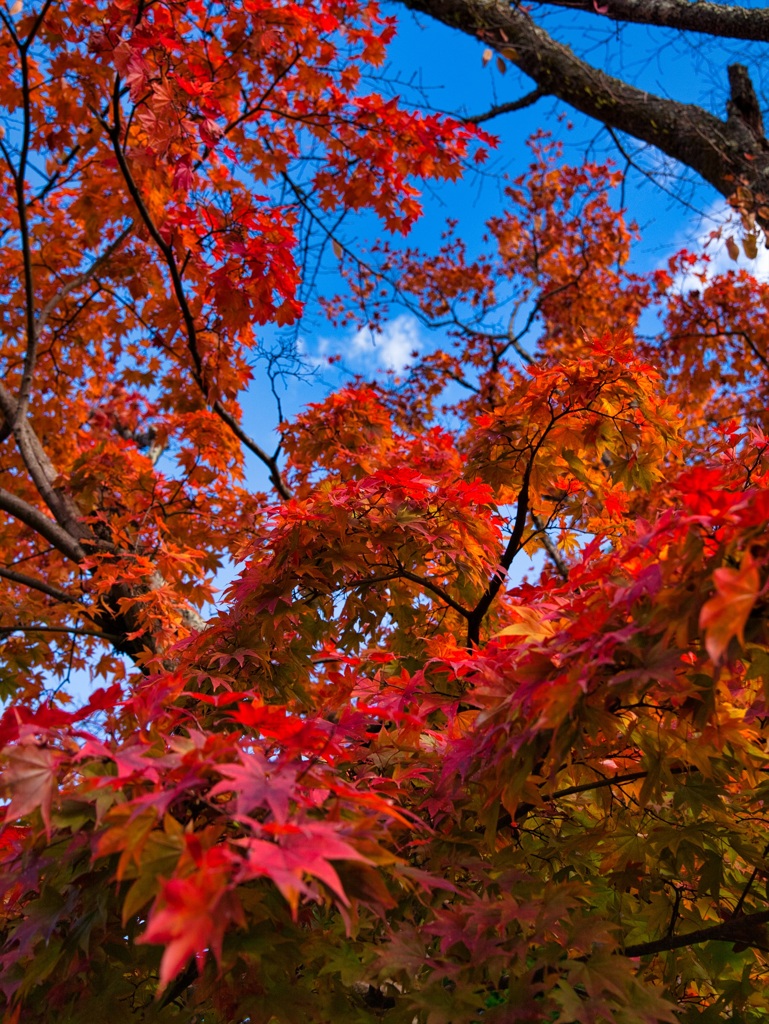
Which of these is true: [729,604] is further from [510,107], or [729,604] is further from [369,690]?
[510,107]

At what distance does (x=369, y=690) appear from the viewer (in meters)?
2.19

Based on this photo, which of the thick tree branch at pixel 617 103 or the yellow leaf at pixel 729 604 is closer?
the yellow leaf at pixel 729 604

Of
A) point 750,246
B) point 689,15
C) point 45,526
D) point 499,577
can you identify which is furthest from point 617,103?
point 45,526

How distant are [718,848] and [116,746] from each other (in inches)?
66.7

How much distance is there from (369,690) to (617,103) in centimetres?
617

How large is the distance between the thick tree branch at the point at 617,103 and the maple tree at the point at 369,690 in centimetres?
100

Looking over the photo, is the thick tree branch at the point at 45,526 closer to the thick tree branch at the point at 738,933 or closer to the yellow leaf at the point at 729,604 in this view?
the thick tree branch at the point at 738,933

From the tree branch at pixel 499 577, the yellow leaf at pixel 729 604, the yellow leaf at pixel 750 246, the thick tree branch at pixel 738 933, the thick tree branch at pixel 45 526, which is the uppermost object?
the yellow leaf at pixel 750 246

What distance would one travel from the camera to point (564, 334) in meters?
12.3

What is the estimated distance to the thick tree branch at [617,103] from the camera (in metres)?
5.67

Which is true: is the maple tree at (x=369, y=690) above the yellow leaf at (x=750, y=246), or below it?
below

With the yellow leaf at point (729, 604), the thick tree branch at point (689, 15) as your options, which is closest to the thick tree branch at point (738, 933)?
the yellow leaf at point (729, 604)

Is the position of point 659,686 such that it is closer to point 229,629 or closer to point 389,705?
point 389,705

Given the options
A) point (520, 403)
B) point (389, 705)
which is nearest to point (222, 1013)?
point (389, 705)
